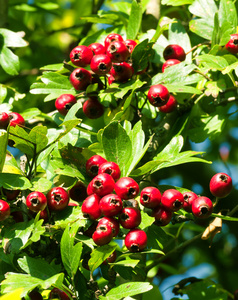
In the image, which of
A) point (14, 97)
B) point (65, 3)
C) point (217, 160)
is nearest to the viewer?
point (14, 97)

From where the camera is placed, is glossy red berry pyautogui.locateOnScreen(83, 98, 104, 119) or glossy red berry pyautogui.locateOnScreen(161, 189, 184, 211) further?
glossy red berry pyautogui.locateOnScreen(83, 98, 104, 119)

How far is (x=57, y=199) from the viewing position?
1479 millimetres

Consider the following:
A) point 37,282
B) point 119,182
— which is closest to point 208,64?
point 119,182

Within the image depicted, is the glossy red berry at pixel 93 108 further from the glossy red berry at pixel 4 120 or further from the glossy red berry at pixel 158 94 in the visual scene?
the glossy red berry at pixel 4 120

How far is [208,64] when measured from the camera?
5.93 ft

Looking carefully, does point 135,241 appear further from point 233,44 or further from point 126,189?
point 233,44

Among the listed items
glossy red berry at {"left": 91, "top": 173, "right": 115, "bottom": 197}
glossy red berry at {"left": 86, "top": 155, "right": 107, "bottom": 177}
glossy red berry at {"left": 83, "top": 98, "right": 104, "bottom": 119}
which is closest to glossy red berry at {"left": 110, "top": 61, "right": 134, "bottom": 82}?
glossy red berry at {"left": 83, "top": 98, "right": 104, "bottom": 119}

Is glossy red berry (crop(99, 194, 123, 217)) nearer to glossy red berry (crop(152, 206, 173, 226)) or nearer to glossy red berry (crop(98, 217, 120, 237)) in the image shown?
glossy red berry (crop(98, 217, 120, 237))

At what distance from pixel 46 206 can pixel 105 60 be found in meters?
0.57

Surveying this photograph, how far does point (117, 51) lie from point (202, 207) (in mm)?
632

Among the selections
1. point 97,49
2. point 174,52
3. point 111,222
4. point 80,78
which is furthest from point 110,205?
point 174,52

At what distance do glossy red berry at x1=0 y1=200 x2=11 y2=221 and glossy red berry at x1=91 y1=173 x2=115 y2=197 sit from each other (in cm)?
25

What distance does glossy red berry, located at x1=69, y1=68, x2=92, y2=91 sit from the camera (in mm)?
1791

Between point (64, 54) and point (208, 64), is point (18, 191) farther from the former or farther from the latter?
point (64, 54)
